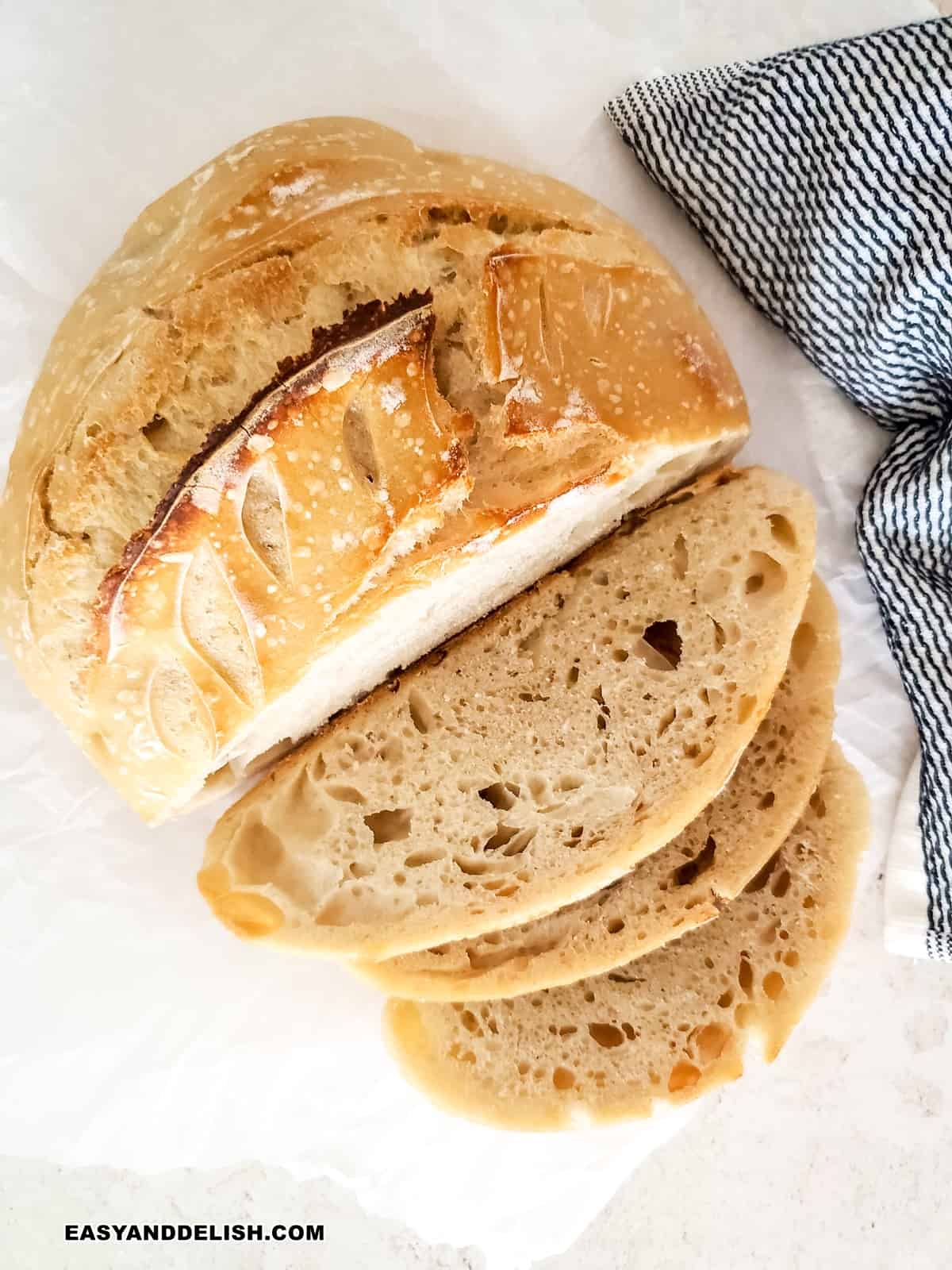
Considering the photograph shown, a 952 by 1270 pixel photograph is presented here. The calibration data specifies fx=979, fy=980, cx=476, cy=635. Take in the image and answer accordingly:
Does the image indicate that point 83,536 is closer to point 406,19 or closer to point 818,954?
point 406,19

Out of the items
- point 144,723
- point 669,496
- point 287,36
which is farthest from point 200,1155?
point 287,36

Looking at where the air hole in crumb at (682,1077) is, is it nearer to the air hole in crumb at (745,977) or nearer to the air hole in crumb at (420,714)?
Answer: the air hole in crumb at (745,977)

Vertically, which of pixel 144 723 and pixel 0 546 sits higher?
pixel 0 546

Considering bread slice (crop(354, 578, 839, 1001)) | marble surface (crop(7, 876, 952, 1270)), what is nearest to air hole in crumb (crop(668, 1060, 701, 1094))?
bread slice (crop(354, 578, 839, 1001))

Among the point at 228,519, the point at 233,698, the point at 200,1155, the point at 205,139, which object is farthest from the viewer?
the point at 200,1155

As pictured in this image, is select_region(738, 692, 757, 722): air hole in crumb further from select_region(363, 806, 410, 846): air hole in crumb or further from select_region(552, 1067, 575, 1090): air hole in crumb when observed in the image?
select_region(552, 1067, 575, 1090): air hole in crumb

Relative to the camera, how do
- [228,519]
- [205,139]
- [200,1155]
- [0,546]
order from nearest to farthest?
[228,519], [0,546], [205,139], [200,1155]
